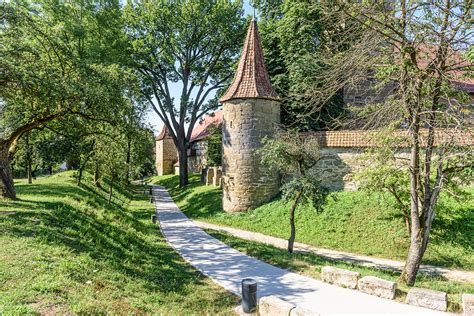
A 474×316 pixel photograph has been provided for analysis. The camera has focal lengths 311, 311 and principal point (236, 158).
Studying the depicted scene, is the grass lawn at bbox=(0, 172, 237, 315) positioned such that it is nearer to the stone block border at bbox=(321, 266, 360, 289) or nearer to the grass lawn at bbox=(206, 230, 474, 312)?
the grass lawn at bbox=(206, 230, 474, 312)

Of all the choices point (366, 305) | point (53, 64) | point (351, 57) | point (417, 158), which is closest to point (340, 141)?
point (417, 158)

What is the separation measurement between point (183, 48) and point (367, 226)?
59.3 ft

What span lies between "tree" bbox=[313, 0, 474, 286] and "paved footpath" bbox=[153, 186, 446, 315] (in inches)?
59.7

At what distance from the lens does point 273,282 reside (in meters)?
6.82

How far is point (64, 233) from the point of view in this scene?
25.3 feet

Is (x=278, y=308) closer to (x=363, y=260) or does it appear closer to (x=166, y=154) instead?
(x=363, y=260)

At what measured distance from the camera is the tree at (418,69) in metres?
5.62

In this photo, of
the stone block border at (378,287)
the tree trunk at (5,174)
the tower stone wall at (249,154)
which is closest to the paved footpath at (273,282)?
the stone block border at (378,287)

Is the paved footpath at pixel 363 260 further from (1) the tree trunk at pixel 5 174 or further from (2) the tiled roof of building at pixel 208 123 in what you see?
(2) the tiled roof of building at pixel 208 123

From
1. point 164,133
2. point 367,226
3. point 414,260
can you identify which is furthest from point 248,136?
point 164,133

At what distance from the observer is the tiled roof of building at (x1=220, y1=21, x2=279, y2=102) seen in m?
15.0

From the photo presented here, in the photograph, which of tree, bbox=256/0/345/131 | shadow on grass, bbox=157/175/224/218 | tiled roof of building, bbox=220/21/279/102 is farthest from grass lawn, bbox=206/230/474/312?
tree, bbox=256/0/345/131

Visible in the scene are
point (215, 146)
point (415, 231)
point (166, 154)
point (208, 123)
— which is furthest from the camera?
point (166, 154)

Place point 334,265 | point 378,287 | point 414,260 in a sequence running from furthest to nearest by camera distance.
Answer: point 334,265, point 414,260, point 378,287
